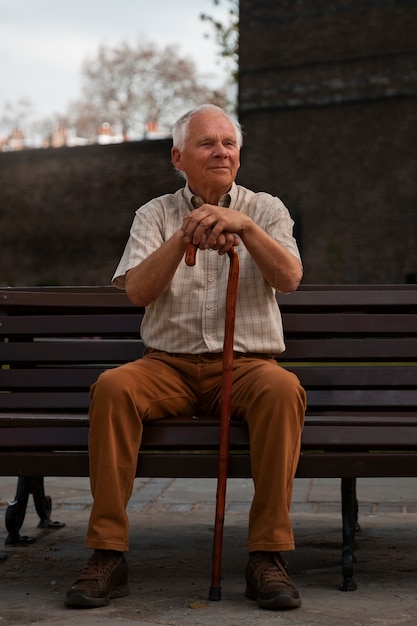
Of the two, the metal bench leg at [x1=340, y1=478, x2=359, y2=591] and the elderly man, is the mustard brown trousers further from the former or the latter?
the metal bench leg at [x1=340, y1=478, x2=359, y2=591]

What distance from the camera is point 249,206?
3.86 m

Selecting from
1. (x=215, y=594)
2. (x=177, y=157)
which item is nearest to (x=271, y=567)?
(x=215, y=594)

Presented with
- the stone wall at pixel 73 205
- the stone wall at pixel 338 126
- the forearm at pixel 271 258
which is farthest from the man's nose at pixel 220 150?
the stone wall at pixel 73 205

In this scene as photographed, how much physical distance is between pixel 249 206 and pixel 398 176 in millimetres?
21603

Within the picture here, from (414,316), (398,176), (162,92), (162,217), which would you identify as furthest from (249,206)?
(162,92)

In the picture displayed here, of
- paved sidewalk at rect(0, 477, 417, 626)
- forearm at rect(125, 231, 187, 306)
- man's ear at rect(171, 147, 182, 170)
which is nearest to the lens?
paved sidewalk at rect(0, 477, 417, 626)

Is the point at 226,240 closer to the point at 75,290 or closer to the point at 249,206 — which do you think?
the point at 249,206

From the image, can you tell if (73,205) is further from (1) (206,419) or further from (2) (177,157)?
(1) (206,419)

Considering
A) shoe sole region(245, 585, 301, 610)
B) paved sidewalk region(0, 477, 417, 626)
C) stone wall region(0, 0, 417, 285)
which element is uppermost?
stone wall region(0, 0, 417, 285)

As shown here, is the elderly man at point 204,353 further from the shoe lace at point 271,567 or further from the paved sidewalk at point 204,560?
the paved sidewalk at point 204,560

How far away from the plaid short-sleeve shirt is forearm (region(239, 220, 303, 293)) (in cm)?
11

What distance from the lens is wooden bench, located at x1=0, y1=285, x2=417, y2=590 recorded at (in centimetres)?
343

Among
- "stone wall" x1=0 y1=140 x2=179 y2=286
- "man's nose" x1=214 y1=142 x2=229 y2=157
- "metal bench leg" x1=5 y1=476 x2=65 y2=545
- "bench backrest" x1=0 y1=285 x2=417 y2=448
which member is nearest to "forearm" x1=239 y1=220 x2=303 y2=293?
"man's nose" x1=214 y1=142 x2=229 y2=157

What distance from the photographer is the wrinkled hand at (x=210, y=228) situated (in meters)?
3.43
